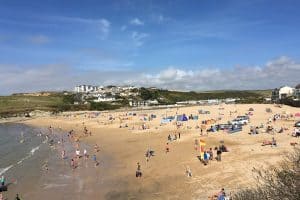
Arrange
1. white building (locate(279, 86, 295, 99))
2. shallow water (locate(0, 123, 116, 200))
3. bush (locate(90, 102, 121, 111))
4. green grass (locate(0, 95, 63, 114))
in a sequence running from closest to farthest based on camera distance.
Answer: shallow water (locate(0, 123, 116, 200)), white building (locate(279, 86, 295, 99)), green grass (locate(0, 95, 63, 114)), bush (locate(90, 102, 121, 111))

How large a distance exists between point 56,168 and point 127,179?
31.8ft

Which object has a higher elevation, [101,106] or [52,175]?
[101,106]

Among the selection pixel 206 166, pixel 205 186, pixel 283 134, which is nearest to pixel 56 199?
pixel 205 186

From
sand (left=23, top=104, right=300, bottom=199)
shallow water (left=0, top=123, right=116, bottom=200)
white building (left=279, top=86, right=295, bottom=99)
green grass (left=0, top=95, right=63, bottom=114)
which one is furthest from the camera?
green grass (left=0, top=95, right=63, bottom=114)

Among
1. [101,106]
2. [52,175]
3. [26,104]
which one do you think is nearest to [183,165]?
[52,175]

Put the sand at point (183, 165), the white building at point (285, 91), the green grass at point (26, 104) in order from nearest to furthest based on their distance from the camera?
the sand at point (183, 165) → the white building at point (285, 91) → the green grass at point (26, 104)

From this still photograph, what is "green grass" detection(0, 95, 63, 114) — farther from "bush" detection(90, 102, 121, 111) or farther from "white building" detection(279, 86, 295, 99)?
"white building" detection(279, 86, 295, 99)

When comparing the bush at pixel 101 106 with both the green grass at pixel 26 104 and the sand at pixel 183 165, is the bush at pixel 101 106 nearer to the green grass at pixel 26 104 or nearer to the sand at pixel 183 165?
the green grass at pixel 26 104

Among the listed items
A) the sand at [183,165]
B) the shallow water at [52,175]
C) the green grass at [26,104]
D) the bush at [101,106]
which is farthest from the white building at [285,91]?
the shallow water at [52,175]

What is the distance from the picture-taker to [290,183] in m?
8.42

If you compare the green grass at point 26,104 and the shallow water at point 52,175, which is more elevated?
the green grass at point 26,104

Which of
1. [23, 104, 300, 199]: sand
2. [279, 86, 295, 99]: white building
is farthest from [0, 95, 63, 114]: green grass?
[23, 104, 300, 199]: sand

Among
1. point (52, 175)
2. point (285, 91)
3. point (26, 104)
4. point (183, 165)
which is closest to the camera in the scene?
point (183, 165)

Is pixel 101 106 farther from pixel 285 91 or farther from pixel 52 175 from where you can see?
pixel 52 175
